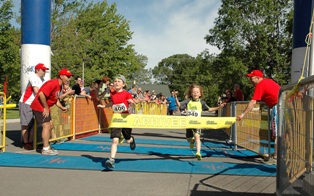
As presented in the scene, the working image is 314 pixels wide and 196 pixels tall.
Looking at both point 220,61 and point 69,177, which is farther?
point 220,61

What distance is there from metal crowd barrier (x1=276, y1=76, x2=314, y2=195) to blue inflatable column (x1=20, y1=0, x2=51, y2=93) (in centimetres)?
697

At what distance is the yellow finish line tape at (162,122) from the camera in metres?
6.69

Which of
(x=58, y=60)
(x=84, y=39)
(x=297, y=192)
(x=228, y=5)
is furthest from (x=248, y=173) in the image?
(x=228, y=5)

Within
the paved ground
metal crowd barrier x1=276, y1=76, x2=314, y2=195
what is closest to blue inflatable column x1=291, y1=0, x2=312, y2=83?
the paved ground

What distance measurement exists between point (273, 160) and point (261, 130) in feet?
2.70

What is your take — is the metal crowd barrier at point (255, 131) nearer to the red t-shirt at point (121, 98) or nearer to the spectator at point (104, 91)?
the red t-shirt at point (121, 98)

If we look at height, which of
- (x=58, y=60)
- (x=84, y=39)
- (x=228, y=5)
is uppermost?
(x=228, y=5)

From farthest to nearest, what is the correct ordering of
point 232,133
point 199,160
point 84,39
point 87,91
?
1. point 84,39
2. point 87,91
3. point 232,133
4. point 199,160

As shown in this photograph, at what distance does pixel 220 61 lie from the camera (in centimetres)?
4528

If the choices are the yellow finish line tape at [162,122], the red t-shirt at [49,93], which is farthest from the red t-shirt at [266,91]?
the red t-shirt at [49,93]

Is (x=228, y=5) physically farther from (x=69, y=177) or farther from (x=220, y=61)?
(x=69, y=177)

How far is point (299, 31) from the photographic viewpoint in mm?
9875

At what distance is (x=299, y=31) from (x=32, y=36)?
7.00m

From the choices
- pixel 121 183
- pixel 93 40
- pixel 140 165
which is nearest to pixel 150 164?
pixel 140 165
